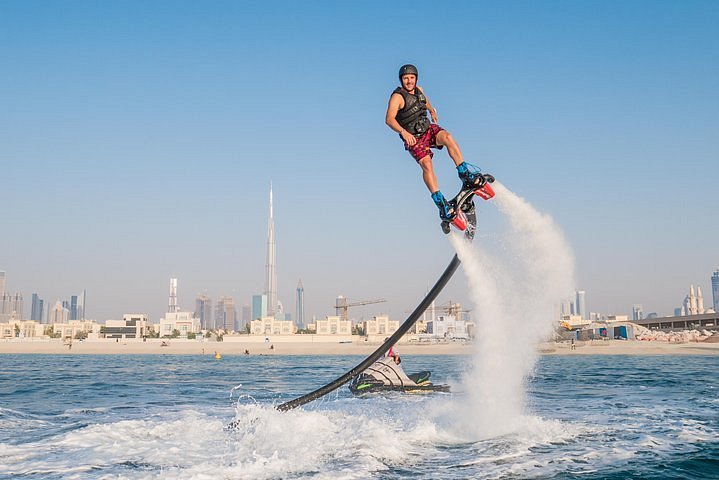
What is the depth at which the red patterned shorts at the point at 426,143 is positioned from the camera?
1073 cm

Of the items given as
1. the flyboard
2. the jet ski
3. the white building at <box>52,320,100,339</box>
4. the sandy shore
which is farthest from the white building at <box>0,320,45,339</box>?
the flyboard

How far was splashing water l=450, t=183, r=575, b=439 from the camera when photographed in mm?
12078

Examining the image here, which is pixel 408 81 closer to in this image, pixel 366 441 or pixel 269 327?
pixel 366 441

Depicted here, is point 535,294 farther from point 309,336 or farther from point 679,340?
point 309,336

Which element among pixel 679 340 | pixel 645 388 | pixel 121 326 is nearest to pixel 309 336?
pixel 121 326

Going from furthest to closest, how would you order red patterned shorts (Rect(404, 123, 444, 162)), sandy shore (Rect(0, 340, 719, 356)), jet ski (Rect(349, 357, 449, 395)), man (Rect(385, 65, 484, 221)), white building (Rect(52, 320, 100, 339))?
white building (Rect(52, 320, 100, 339)) → sandy shore (Rect(0, 340, 719, 356)) → jet ski (Rect(349, 357, 449, 395)) → red patterned shorts (Rect(404, 123, 444, 162)) → man (Rect(385, 65, 484, 221))

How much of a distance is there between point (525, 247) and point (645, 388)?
54.4 ft

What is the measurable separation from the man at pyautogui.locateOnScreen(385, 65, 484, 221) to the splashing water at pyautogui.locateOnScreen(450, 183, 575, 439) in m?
1.37

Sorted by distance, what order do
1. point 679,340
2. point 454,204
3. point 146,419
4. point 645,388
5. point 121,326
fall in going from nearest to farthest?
point 454,204
point 146,419
point 645,388
point 679,340
point 121,326

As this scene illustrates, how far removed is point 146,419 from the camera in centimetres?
1579

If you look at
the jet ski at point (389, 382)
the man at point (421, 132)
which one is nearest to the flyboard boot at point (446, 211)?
the man at point (421, 132)

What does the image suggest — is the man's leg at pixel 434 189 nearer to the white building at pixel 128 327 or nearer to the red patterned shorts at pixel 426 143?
the red patterned shorts at pixel 426 143

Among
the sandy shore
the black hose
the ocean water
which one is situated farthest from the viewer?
the sandy shore

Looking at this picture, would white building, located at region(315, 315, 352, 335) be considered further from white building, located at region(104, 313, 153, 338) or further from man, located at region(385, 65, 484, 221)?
man, located at region(385, 65, 484, 221)
